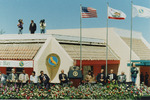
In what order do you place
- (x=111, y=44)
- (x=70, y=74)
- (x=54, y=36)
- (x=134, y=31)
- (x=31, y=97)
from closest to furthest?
(x=31, y=97) → (x=70, y=74) → (x=54, y=36) → (x=111, y=44) → (x=134, y=31)

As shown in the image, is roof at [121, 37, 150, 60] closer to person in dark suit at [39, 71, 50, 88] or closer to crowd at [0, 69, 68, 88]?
crowd at [0, 69, 68, 88]

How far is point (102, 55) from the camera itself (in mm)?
34094

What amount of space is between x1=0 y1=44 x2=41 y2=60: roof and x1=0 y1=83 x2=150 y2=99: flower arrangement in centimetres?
882

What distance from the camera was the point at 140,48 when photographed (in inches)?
1517

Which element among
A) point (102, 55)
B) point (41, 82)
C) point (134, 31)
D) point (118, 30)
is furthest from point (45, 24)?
point (134, 31)

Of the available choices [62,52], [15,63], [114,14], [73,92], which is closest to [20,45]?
[15,63]

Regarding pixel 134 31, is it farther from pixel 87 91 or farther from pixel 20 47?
pixel 87 91

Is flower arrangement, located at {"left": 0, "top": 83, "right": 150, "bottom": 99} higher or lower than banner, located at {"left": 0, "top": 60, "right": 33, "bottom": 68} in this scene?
lower

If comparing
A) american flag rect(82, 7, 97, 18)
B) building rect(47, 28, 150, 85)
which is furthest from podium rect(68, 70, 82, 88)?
building rect(47, 28, 150, 85)

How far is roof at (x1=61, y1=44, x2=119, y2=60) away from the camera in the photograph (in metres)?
29.7

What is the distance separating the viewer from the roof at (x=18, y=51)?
28.0 metres

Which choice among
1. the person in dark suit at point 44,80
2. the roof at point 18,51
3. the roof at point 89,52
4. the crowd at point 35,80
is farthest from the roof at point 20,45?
the person in dark suit at point 44,80

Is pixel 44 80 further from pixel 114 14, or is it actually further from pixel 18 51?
pixel 18 51

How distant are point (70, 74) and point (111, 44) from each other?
17.3 meters
